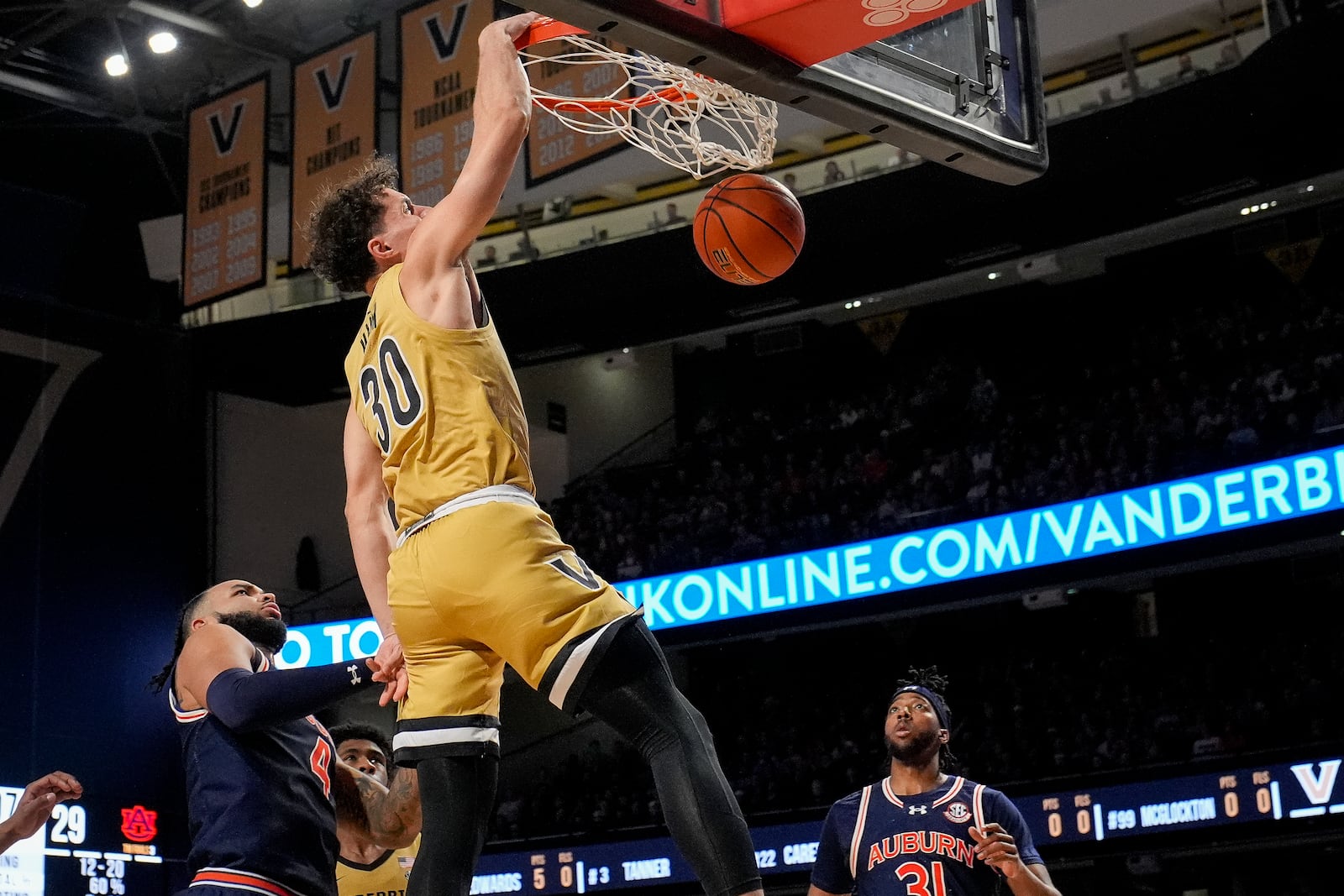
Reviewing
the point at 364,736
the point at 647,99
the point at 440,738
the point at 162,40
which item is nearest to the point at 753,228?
the point at 647,99

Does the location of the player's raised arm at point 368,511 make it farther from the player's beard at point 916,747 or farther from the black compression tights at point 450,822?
the player's beard at point 916,747

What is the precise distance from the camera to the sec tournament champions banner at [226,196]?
14711 millimetres

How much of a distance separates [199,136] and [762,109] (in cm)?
1196

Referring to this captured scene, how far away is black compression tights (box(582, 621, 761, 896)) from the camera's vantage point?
266 cm

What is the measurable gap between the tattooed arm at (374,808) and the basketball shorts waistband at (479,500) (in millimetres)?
1483

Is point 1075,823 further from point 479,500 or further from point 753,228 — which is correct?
point 479,500

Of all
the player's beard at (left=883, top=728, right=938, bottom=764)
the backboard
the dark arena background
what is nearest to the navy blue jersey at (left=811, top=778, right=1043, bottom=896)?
the player's beard at (left=883, top=728, right=938, bottom=764)

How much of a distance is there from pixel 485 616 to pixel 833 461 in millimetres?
15592

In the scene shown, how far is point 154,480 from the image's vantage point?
18.0 m

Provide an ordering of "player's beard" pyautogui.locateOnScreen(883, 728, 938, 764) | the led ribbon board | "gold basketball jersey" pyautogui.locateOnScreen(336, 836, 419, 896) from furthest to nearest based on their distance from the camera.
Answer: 1. the led ribbon board
2. "player's beard" pyautogui.locateOnScreen(883, 728, 938, 764)
3. "gold basketball jersey" pyautogui.locateOnScreen(336, 836, 419, 896)

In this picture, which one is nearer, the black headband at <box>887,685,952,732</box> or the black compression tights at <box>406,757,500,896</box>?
the black compression tights at <box>406,757,500,896</box>

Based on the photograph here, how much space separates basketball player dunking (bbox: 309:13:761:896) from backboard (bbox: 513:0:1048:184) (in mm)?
452

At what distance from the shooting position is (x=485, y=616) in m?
2.86

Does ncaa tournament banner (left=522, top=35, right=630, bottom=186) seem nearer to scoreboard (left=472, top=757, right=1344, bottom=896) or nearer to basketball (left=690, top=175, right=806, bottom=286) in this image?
scoreboard (left=472, top=757, right=1344, bottom=896)
